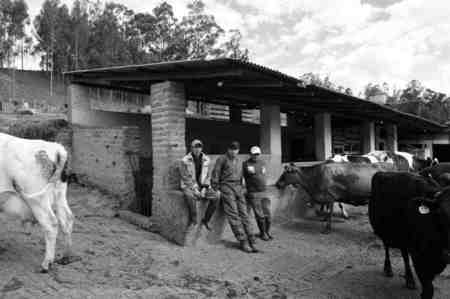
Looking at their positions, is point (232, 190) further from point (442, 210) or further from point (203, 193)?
point (442, 210)

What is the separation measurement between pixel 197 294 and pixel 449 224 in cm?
288

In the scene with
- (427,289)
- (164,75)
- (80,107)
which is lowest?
(427,289)

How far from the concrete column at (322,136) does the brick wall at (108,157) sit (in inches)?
239

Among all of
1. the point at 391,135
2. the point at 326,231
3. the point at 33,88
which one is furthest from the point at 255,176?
the point at 33,88

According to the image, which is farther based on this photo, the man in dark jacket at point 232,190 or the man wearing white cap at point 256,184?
the man wearing white cap at point 256,184

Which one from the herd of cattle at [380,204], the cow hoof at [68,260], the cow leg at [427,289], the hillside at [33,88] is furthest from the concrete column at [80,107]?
the hillside at [33,88]

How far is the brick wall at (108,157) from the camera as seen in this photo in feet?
25.8

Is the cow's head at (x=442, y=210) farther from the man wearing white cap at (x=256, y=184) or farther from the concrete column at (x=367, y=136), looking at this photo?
the concrete column at (x=367, y=136)

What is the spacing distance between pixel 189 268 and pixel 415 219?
3065 mm

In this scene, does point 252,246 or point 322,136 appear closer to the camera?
point 252,246

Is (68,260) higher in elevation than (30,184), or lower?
lower

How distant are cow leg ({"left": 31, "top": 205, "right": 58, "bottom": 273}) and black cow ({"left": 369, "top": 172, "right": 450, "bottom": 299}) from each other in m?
4.44

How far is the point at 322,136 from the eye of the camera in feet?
37.6

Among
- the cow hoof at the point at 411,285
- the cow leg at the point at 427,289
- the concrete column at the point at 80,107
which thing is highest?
the concrete column at the point at 80,107
